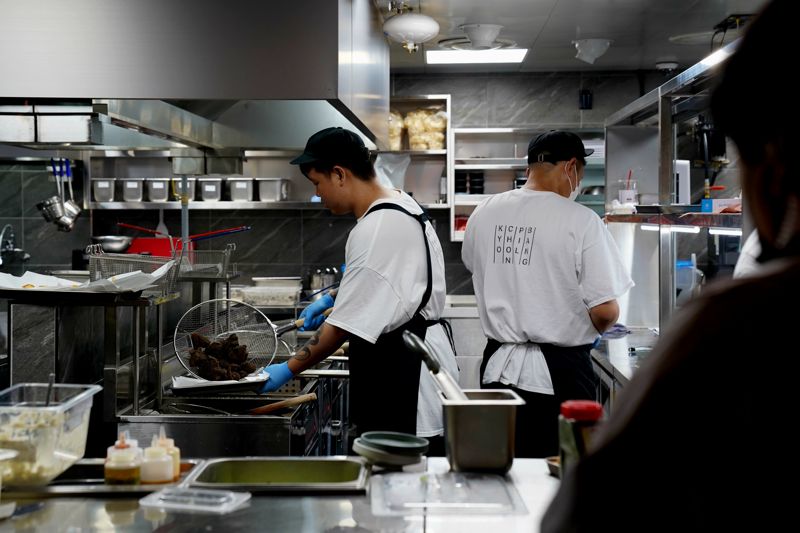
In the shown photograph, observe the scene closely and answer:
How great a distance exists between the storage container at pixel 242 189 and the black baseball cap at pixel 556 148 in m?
3.85

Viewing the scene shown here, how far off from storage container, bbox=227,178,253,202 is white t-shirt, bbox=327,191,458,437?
4.04 metres

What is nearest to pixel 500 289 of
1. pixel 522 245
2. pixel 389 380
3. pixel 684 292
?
pixel 522 245

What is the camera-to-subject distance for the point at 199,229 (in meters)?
7.08

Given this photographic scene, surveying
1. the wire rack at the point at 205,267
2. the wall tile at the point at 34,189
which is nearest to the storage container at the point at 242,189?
the wall tile at the point at 34,189

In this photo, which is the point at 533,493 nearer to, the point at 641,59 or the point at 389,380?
the point at 389,380

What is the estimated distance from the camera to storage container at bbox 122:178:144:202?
6684 millimetres

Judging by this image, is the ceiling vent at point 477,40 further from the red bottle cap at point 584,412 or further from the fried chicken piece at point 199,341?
the red bottle cap at point 584,412

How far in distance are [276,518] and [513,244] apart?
1.73 m

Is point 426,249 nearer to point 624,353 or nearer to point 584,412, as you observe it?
point 584,412

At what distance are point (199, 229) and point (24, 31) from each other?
14.8 feet

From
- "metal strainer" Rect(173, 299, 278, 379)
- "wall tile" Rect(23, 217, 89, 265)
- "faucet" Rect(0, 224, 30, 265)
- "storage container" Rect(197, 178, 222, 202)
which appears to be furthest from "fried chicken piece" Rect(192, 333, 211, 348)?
"faucet" Rect(0, 224, 30, 265)

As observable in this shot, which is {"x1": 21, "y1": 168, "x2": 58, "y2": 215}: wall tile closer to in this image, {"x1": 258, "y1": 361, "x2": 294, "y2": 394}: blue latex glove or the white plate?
{"x1": 258, "y1": 361, "x2": 294, "y2": 394}: blue latex glove

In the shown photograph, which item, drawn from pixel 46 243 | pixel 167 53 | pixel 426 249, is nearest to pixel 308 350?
pixel 426 249

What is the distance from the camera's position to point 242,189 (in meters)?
6.71
